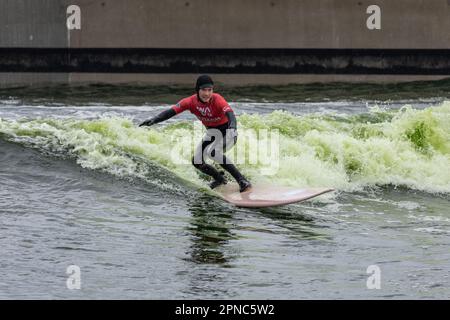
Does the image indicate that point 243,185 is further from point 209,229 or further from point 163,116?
point 209,229

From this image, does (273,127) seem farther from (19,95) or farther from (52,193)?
(19,95)

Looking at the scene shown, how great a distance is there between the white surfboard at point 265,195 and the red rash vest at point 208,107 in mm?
1091

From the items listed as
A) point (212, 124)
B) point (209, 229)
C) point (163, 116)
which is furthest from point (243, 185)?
point (209, 229)

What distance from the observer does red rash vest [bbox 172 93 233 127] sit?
519 inches

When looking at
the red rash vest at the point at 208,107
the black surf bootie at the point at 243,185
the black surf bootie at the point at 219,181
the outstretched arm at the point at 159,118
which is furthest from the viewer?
the black surf bootie at the point at 219,181

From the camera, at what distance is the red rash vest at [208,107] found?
1317 cm

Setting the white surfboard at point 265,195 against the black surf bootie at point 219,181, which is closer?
the white surfboard at point 265,195

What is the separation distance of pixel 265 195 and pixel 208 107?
1.51 metres

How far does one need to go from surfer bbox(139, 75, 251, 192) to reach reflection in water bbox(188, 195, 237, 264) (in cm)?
46
